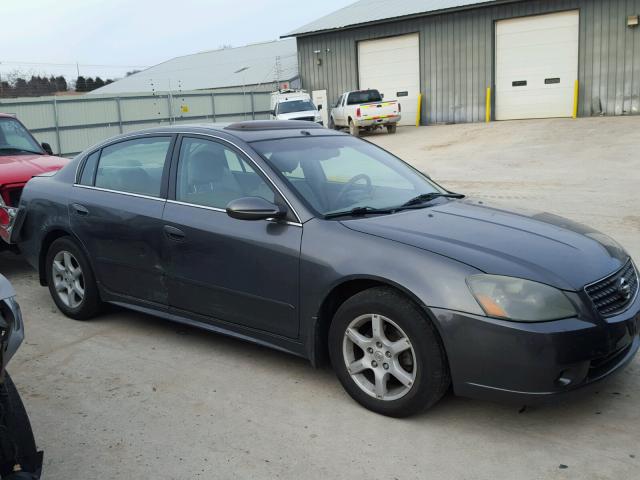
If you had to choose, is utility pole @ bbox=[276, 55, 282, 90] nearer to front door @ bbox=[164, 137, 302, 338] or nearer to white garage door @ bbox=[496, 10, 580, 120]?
white garage door @ bbox=[496, 10, 580, 120]

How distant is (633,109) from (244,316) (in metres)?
23.2

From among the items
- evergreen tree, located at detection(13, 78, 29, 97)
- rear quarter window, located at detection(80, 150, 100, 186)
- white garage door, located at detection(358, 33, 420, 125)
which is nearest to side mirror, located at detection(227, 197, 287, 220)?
rear quarter window, located at detection(80, 150, 100, 186)

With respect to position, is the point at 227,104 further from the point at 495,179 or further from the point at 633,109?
the point at 495,179

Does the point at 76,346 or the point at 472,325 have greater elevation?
the point at 472,325

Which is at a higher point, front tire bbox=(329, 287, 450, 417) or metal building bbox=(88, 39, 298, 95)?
metal building bbox=(88, 39, 298, 95)

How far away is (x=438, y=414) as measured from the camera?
3684 mm

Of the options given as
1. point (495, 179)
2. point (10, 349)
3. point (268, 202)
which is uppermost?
point (268, 202)


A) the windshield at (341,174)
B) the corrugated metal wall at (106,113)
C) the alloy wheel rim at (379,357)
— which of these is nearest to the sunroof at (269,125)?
the windshield at (341,174)

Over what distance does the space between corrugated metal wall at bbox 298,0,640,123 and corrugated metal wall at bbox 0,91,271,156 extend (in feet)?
14.1

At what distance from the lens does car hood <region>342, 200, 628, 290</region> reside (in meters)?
3.40

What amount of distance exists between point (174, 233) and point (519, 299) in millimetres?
2356

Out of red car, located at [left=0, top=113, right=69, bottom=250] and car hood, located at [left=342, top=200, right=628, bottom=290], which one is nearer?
car hood, located at [left=342, top=200, right=628, bottom=290]

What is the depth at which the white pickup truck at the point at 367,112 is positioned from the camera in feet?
83.4

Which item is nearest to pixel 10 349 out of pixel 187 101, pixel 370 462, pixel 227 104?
pixel 370 462
